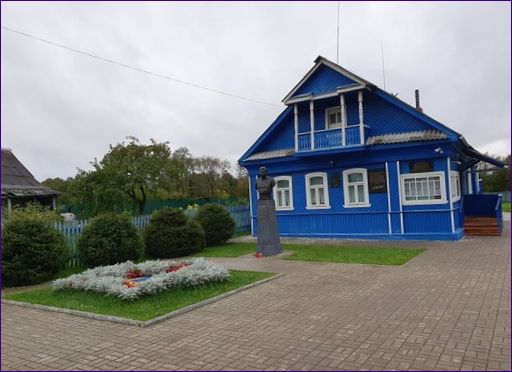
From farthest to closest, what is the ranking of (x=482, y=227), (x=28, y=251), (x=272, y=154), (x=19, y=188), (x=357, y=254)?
(x=19, y=188), (x=272, y=154), (x=482, y=227), (x=357, y=254), (x=28, y=251)

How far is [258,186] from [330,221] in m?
5.26

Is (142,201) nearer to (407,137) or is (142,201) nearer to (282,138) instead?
(282,138)

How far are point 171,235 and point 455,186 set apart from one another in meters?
10.9

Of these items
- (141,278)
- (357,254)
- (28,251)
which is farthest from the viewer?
(357,254)

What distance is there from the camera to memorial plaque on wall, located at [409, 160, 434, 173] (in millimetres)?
15812

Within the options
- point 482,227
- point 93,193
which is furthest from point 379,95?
point 93,193

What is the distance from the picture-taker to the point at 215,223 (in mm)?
17609

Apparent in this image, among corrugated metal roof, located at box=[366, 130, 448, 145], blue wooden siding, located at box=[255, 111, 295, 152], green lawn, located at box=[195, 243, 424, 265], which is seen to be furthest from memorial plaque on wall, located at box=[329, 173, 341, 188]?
green lawn, located at box=[195, 243, 424, 265]

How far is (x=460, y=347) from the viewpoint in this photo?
16.3ft

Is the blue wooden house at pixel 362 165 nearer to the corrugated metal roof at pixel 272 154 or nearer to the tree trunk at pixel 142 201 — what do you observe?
the corrugated metal roof at pixel 272 154

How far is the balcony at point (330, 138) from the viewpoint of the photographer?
16891 mm

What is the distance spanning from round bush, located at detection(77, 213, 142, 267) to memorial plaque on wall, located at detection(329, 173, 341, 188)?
8.56 meters

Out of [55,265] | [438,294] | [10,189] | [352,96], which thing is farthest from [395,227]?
[10,189]

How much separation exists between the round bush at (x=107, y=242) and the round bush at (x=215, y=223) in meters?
4.57
